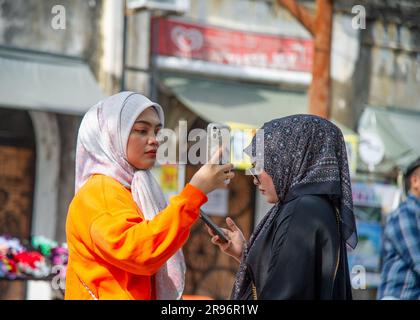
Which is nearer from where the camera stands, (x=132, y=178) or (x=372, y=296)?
(x=132, y=178)

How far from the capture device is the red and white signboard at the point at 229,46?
40.3 feet

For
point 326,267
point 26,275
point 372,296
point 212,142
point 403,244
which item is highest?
point 212,142

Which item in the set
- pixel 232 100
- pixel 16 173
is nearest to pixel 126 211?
pixel 16 173

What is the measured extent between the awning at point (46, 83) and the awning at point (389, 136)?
4.07m

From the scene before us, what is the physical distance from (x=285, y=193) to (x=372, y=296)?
10.5m

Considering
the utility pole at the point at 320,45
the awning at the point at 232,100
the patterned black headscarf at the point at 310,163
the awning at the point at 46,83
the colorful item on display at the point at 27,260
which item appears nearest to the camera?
the patterned black headscarf at the point at 310,163

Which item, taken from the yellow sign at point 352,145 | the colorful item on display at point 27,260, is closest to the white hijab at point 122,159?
the colorful item on display at point 27,260

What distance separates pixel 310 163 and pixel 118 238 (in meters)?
0.67

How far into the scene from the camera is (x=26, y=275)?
28.8ft

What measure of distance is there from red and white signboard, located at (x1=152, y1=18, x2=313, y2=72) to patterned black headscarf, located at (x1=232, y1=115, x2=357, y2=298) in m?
8.93

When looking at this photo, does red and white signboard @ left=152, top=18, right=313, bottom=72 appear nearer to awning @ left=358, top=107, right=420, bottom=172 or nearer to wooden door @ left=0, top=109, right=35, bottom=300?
awning @ left=358, top=107, right=420, bottom=172

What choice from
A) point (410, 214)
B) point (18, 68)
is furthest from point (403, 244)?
point (18, 68)

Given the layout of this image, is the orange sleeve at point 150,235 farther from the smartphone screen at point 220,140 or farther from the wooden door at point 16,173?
the wooden door at point 16,173
